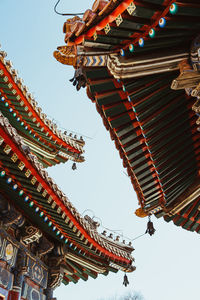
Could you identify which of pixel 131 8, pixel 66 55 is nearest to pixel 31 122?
pixel 66 55

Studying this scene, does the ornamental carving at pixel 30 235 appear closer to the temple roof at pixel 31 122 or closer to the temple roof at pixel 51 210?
the temple roof at pixel 51 210

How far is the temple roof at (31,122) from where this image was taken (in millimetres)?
9164

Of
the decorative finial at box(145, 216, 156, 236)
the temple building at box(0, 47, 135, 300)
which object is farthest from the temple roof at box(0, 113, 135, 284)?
the decorative finial at box(145, 216, 156, 236)

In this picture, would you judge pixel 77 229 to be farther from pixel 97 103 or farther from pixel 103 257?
pixel 97 103

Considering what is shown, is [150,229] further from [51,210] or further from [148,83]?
[148,83]

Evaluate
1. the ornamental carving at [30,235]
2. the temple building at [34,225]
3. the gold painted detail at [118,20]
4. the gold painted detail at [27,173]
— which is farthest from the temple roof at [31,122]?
the gold painted detail at [118,20]

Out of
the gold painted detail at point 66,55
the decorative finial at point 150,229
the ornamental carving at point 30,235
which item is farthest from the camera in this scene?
the ornamental carving at point 30,235

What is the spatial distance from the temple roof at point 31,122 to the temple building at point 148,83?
4733mm

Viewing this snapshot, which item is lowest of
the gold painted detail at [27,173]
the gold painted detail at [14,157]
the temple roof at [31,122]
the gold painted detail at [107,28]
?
the gold painted detail at [27,173]

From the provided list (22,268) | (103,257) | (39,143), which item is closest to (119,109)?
(22,268)

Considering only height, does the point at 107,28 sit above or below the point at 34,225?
above

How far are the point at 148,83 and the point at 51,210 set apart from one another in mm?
3544

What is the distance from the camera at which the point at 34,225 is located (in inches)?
307

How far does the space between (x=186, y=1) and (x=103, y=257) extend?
704 cm
